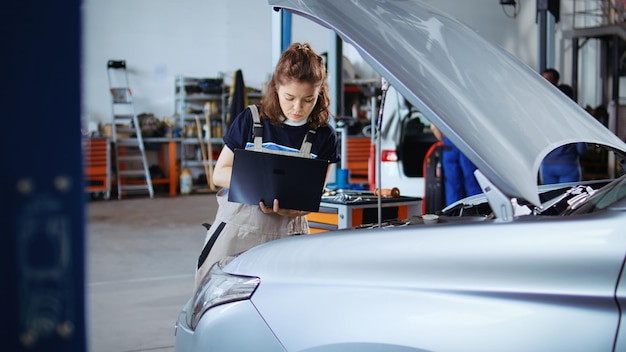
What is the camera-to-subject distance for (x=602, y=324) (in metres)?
1.41

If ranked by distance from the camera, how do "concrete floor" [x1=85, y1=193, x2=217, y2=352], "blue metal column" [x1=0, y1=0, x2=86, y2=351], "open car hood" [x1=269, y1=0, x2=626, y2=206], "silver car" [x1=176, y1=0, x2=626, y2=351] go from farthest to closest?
"concrete floor" [x1=85, y1=193, x2=217, y2=352] < "open car hood" [x1=269, y1=0, x2=626, y2=206] < "silver car" [x1=176, y1=0, x2=626, y2=351] < "blue metal column" [x1=0, y1=0, x2=86, y2=351]

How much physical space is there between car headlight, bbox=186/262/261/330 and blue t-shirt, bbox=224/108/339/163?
2.27 ft

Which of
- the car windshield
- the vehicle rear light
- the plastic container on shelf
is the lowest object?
the plastic container on shelf

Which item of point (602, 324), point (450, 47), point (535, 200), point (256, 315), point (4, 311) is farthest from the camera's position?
point (450, 47)

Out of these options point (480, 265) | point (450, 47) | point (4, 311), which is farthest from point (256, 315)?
point (4, 311)

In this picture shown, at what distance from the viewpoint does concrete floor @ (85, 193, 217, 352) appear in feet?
14.6

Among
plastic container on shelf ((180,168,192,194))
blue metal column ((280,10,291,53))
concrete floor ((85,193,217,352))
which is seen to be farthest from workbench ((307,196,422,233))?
plastic container on shelf ((180,168,192,194))

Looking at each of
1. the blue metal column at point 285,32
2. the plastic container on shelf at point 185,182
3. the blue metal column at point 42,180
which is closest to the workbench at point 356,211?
the blue metal column at point 285,32

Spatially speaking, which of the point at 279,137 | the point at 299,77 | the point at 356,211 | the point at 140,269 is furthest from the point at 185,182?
the point at 299,77

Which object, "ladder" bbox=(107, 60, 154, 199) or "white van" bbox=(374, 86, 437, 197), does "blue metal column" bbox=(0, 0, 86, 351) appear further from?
"ladder" bbox=(107, 60, 154, 199)

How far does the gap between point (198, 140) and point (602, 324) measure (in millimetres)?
12213

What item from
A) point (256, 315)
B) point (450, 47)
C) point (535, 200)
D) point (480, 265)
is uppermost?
point (450, 47)

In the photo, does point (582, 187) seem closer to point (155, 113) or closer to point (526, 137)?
point (526, 137)

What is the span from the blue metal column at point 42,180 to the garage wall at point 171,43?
12.1m
